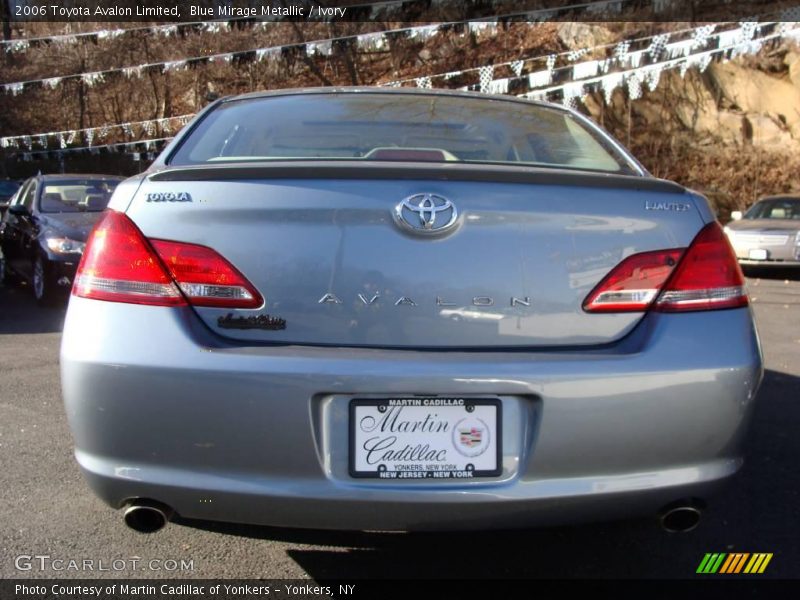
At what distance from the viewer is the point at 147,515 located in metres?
1.99

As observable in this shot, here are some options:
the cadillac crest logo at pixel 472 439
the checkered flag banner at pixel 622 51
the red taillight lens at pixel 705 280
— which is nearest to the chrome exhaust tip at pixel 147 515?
the cadillac crest logo at pixel 472 439

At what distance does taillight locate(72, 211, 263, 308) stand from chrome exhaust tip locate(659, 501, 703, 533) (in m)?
1.17

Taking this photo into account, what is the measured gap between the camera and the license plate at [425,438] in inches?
73.0

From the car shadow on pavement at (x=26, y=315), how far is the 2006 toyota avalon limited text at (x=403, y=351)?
522cm

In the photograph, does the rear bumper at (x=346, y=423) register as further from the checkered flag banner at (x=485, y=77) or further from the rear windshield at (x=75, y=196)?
the checkered flag banner at (x=485, y=77)

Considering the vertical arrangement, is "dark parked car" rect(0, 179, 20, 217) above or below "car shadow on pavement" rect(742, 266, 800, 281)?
below

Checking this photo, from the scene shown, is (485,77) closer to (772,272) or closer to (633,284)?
(772,272)

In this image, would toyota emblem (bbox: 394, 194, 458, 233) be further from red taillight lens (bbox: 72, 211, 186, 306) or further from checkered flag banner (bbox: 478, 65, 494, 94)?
checkered flag banner (bbox: 478, 65, 494, 94)

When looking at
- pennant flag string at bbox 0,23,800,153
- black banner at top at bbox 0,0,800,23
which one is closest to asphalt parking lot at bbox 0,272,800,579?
pennant flag string at bbox 0,23,800,153

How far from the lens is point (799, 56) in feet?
82.3

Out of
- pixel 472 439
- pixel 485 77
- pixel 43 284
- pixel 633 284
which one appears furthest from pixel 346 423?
pixel 485 77

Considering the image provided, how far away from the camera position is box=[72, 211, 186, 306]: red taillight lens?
1940 millimetres

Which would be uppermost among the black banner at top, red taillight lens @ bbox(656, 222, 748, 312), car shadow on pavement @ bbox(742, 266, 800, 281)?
the black banner at top

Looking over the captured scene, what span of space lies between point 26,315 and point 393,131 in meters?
5.92
